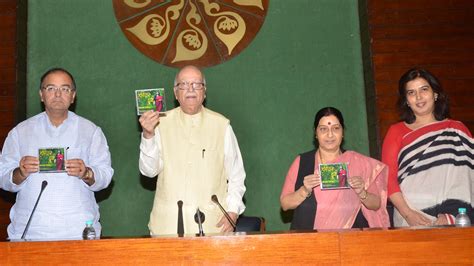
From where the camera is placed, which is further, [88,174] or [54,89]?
[54,89]

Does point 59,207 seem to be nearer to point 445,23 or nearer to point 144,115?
point 144,115

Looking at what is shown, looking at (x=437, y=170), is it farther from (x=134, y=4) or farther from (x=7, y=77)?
(x=7, y=77)

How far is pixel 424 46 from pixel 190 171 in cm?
A: 244

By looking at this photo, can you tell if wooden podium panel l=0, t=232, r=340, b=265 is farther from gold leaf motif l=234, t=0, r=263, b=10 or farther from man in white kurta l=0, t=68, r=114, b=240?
gold leaf motif l=234, t=0, r=263, b=10

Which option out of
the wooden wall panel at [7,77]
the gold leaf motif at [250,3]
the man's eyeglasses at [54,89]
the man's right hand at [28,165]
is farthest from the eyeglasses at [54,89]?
the gold leaf motif at [250,3]

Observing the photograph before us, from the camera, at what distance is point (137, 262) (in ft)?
6.50

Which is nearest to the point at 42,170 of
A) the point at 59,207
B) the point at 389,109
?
the point at 59,207

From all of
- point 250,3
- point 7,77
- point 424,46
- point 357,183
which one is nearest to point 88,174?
point 357,183

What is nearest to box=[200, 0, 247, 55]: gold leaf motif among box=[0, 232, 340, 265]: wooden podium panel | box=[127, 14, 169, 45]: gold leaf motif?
box=[127, 14, 169, 45]: gold leaf motif

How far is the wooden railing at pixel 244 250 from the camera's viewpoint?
78.2 inches

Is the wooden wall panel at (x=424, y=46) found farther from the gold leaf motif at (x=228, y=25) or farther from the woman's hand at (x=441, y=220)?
the woman's hand at (x=441, y=220)

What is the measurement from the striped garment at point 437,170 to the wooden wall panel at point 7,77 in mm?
2864

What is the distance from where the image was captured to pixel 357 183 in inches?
115

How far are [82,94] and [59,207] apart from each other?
194cm
